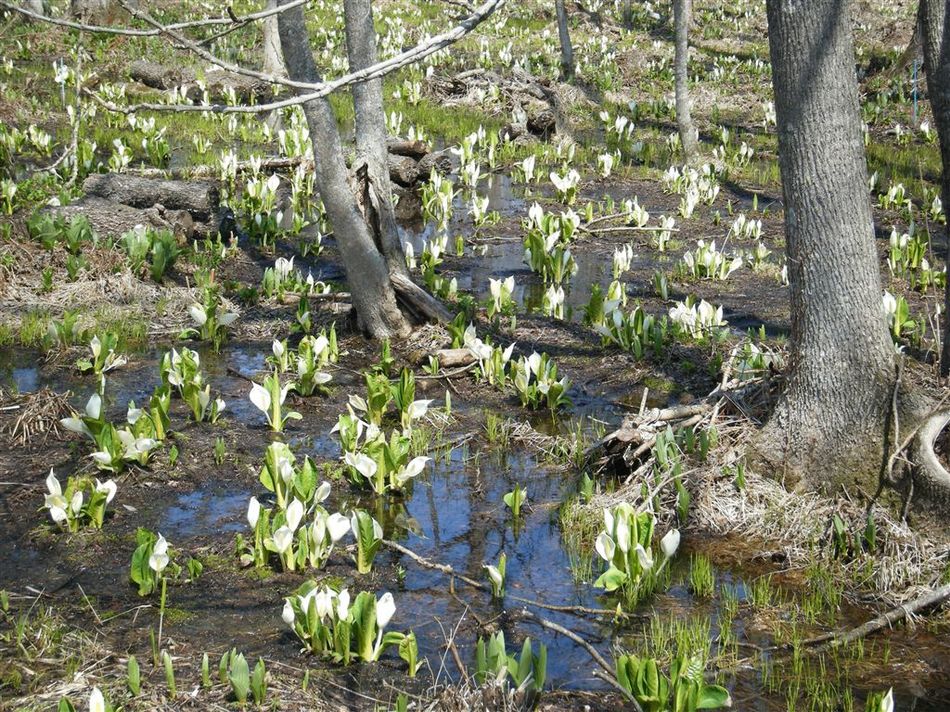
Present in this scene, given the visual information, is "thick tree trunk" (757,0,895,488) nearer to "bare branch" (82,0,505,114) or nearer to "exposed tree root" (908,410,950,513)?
"exposed tree root" (908,410,950,513)

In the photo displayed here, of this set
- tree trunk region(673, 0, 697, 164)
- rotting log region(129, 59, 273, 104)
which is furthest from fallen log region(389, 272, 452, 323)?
rotting log region(129, 59, 273, 104)

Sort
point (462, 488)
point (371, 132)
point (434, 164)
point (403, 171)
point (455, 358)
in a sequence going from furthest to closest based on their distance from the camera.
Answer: point (434, 164) → point (403, 171) → point (371, 132) → point (455, 358) → point (462, 488)

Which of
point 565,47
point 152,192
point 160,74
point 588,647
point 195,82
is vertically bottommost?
point 588,647

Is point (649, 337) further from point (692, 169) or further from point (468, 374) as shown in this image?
point (692, 169)

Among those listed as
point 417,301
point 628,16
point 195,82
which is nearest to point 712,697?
point 417,301

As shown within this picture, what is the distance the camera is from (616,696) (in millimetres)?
3924

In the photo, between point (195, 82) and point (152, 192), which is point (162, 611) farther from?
point (195, 82)

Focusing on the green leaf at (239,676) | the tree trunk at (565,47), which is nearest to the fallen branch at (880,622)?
the green leaf at (239,676)

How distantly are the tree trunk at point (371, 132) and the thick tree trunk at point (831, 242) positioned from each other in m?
3.64

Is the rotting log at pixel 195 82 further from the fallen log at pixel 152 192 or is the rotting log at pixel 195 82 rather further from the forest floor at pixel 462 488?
the fallen log at pixel 152 192

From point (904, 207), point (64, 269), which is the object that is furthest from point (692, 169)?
point (64, 269)

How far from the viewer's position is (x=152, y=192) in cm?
1068

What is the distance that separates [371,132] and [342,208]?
2.53 ft

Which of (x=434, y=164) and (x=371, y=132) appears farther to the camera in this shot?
(x=434, y=164)
